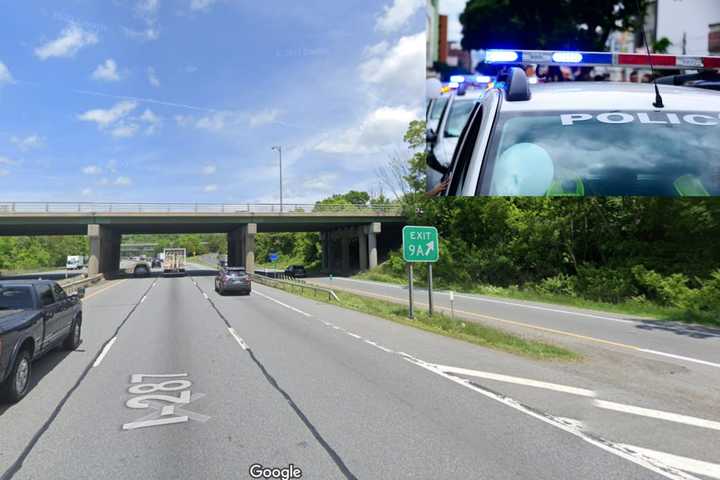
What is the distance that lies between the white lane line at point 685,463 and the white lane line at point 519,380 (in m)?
2.18

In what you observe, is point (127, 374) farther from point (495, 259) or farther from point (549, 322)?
point (495, 259)

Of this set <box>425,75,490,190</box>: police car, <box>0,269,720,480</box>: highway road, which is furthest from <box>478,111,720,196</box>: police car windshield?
<box>0,269,720,480</box>: highway road

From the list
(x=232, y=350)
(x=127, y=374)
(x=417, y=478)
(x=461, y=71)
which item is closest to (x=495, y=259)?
(x=461, y=71)

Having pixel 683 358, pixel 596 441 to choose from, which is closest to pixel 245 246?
pixel 683 358

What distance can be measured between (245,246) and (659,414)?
50022 mm

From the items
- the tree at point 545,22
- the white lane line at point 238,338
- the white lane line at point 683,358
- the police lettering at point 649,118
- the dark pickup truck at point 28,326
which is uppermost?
the tree at point 545,22

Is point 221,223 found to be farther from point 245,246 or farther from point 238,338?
point 238,338

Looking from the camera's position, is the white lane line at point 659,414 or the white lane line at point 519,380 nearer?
the white lane line at point 659,414

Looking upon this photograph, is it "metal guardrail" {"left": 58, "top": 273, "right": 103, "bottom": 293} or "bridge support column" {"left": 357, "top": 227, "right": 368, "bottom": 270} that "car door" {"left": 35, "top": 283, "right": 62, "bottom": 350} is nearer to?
"metal guardrail" {"left": 58, "top": 273, "right": 103, "bottom": 293}

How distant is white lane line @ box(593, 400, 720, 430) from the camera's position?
5875 mm

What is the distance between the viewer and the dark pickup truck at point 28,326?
255 inches

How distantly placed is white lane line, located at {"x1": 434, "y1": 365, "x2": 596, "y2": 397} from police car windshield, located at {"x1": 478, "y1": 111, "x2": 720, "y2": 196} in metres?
4.51

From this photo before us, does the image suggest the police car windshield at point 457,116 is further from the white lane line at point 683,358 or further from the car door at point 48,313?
the car door at point 48,313

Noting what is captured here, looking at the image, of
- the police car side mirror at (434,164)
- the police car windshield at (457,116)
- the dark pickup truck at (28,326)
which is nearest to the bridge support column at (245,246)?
the police car side mirror at (434,164)
